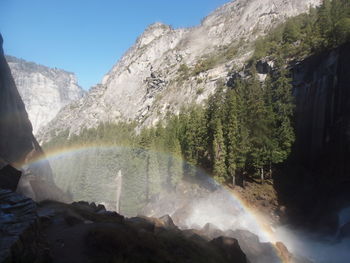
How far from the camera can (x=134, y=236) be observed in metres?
15.3

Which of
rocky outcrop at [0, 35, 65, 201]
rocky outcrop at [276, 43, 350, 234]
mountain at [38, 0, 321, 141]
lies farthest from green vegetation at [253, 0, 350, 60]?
rocky outcrop at [0, 35, 65, 201]

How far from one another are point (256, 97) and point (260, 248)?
29383mm

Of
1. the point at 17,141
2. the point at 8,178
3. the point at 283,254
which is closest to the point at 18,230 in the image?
the point at 8,178

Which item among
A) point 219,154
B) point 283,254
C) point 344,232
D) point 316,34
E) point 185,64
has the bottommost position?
point 283,254

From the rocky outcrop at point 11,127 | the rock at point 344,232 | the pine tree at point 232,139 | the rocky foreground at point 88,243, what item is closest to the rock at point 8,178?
the rocky foreground at point 88,243

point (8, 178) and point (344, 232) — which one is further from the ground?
point (8, 178)

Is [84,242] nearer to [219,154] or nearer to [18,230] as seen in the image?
[18,230]

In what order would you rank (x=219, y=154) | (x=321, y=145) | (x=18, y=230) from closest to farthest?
1. (x=18, y=230)
2. (x=321, y=145)
3. (x=219, y=154)

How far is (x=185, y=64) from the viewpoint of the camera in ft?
482

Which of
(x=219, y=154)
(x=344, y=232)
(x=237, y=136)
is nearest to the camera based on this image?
(x=344, y=232)

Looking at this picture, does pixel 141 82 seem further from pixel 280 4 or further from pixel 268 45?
pixel 268 45

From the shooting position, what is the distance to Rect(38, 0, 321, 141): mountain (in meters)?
114

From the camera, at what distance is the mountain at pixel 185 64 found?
11350 cm

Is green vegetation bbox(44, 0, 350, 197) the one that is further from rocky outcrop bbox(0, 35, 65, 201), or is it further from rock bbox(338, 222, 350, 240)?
rocky outcrop bbox(0, 35, 65, 201)
